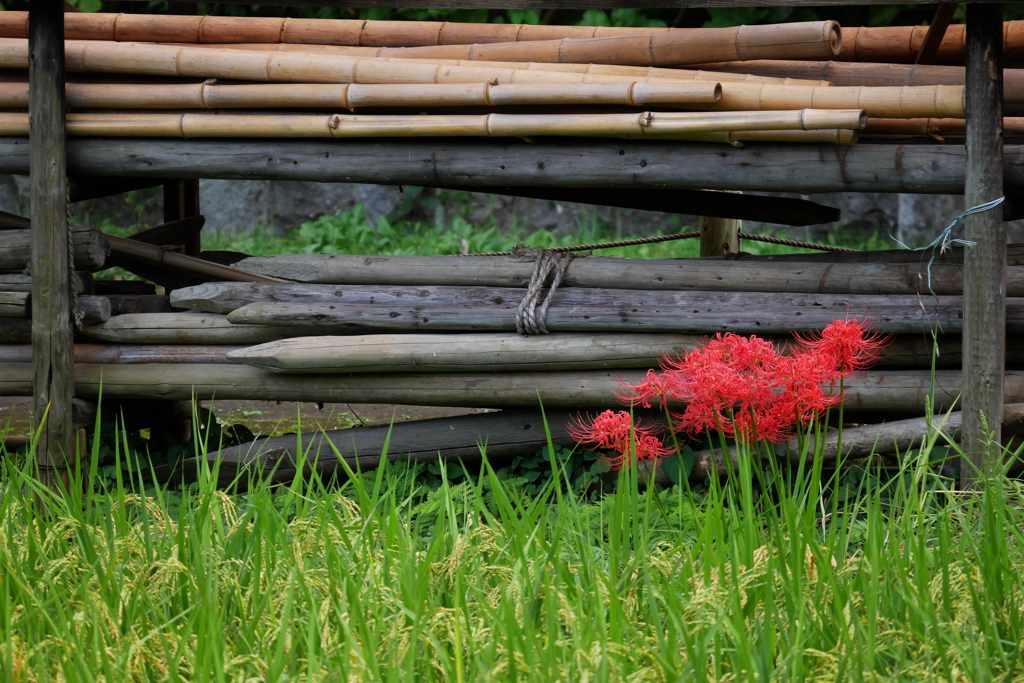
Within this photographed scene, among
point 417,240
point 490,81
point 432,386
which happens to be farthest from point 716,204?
point 417,240

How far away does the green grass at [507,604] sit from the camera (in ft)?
5.82

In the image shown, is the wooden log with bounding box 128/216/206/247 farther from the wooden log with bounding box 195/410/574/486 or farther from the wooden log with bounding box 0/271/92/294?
the wooden log with bounding box 195/410/574/486

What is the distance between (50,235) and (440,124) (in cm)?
159

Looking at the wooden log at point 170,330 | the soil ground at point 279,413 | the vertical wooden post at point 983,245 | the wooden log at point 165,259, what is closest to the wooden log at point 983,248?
the vertical wooden post at point 983,245

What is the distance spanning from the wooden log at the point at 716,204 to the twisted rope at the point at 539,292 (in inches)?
12.7

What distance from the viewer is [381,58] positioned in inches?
156

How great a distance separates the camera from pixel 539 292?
3990mm

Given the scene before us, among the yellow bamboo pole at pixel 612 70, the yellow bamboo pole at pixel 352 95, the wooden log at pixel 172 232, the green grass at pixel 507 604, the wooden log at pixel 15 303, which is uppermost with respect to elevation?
the yellow bamboo pole at pixel 612 70

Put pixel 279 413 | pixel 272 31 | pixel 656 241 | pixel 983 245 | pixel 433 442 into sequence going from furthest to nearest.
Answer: pixel 279 413, pixel 656 241, pixel 272 31, pixel 433 442, pixel 983 245

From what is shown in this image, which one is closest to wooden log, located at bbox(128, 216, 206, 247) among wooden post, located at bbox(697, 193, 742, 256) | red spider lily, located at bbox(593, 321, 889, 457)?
wooden post, located at bbox(697, 193, 742, 256)

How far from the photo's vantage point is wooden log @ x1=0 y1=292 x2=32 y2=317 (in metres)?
4.04

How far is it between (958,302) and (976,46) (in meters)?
0.93

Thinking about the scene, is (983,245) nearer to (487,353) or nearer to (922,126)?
(922,126)

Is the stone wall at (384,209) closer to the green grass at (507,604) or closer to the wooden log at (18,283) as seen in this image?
the wooden log at (18,283)
